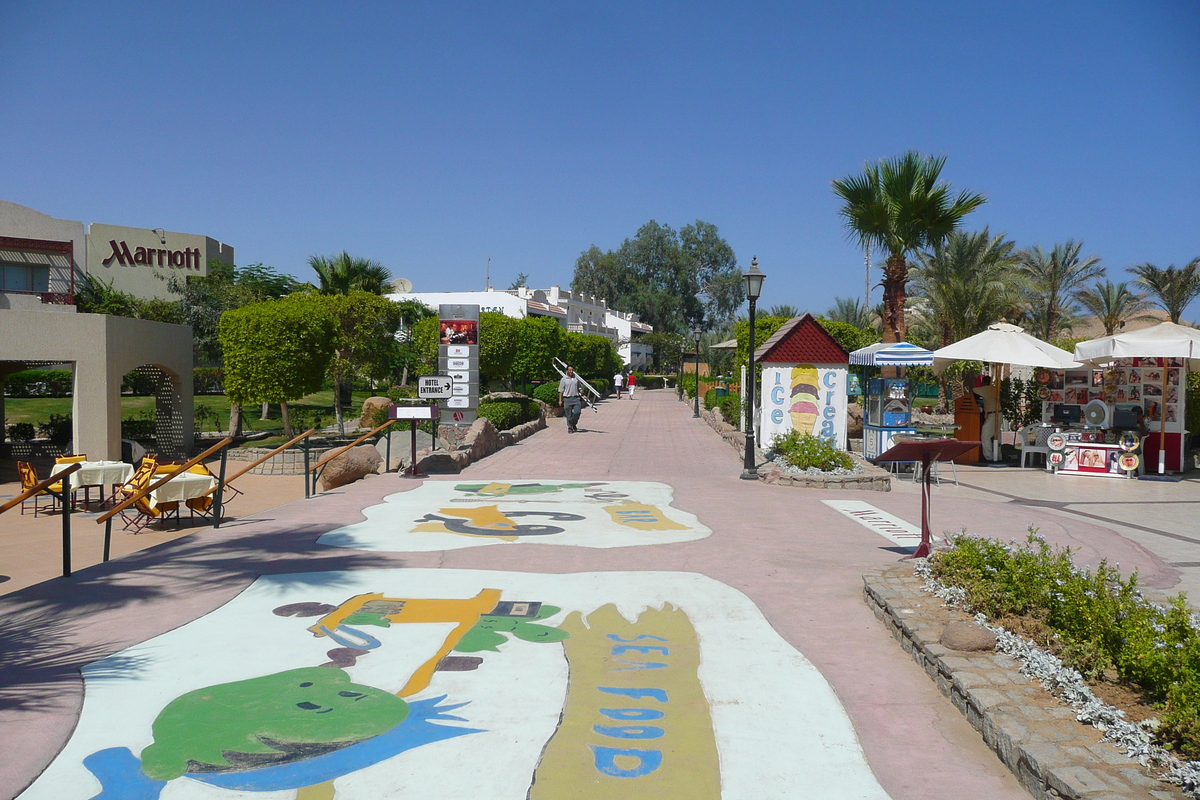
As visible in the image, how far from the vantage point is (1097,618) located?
4.50 m

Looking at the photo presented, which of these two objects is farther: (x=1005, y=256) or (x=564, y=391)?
(x=1005, y=256)

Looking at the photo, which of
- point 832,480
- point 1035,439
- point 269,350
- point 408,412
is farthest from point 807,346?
point 269,350

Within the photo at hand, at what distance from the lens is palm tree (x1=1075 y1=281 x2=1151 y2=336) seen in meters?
34.3

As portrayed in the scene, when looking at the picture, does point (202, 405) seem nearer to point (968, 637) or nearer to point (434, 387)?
point (434, 387)

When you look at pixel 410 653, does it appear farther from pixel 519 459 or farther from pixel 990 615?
pixel 519 459

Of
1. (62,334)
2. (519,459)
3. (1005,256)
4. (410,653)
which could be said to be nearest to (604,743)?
(410,653)

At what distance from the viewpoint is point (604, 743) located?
4.00 metres

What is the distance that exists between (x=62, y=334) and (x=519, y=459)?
35.4 ft

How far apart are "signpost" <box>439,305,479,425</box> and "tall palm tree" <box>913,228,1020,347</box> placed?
60.5 ft

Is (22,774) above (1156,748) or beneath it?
beneath

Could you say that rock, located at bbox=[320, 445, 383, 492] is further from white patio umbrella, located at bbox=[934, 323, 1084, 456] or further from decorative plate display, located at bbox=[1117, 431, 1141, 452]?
decorative plate display, located at bbox=[1117, 431, 1141, 452]

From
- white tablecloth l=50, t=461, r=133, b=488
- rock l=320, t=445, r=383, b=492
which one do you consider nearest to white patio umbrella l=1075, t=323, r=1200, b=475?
rock l=320, t=445, r=383, b=492

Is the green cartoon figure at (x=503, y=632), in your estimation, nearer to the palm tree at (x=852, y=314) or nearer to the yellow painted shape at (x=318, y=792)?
the yellow painted shape at (x=318, y=792)

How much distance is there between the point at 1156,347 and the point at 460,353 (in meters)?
14.1
